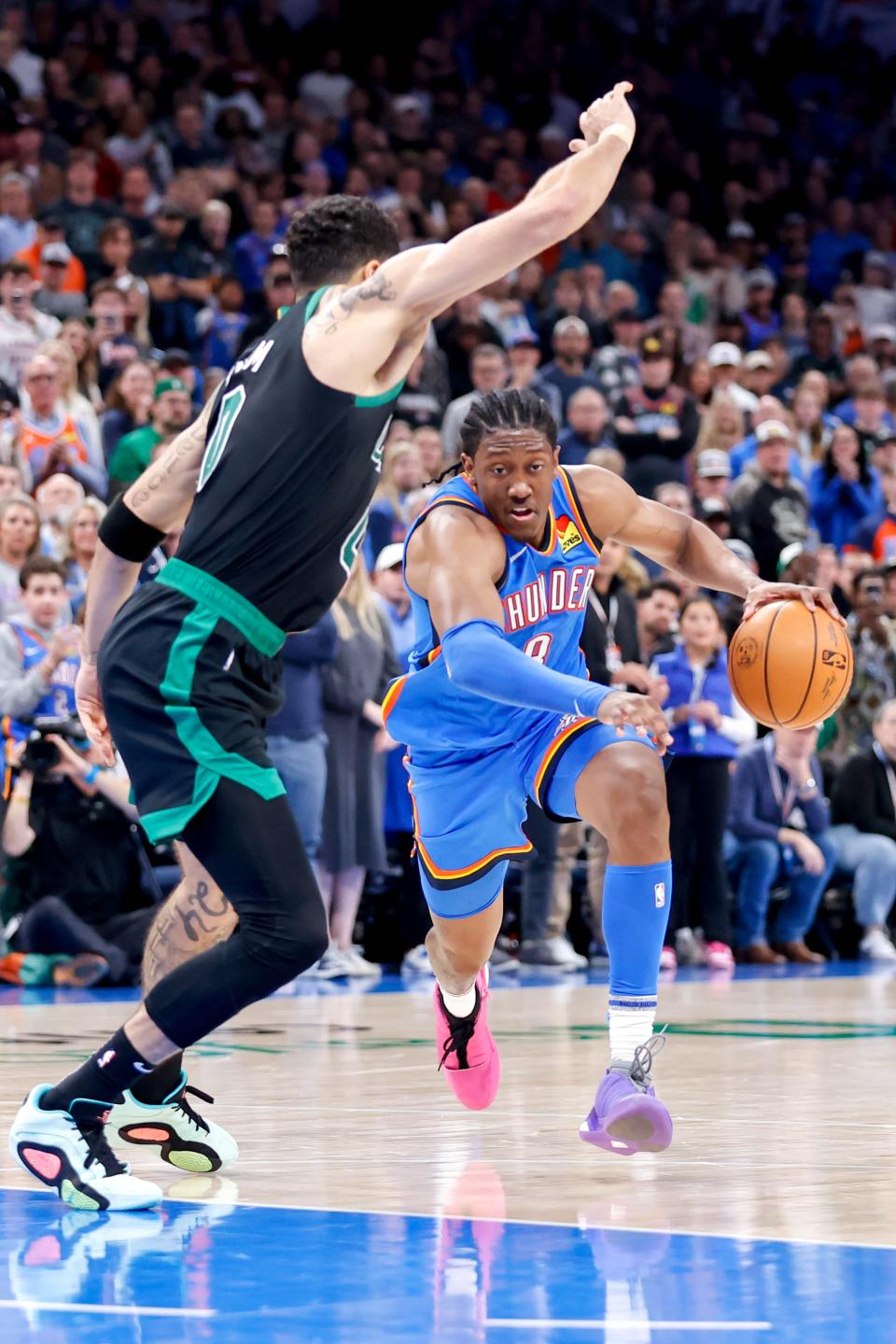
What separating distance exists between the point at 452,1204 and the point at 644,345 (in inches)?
469

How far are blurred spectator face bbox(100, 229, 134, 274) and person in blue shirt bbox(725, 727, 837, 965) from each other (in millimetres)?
5338

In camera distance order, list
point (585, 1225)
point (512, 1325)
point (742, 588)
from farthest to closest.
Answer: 1. point (742, 588)
2. point (585, 1225)
3. point (512, 1325)

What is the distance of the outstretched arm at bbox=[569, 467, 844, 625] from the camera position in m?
5.84

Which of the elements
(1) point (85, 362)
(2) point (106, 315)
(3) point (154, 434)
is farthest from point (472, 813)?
(2) point (106, 315)

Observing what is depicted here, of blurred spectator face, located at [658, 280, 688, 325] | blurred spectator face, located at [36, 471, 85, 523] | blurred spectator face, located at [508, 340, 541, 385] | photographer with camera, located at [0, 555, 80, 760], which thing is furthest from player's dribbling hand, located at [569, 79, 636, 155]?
blurred spectator face, located at [658, 280, 688, 325]

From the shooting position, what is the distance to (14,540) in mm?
10711

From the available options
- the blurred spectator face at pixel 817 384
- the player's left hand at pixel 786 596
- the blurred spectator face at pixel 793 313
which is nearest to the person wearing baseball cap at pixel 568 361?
the blurred spectator face at pixel 817 384

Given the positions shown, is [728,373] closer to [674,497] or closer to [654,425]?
[654,425]

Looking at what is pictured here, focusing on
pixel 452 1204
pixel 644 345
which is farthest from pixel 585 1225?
pixel 644 345

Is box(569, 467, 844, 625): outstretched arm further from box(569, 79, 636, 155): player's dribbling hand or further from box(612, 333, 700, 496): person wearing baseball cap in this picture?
box(612, 333, 700, 496): person wearing baseball cap

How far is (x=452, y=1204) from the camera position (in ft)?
14.9

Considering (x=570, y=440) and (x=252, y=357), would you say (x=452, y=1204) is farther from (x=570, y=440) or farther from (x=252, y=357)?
(x=570, y=440)

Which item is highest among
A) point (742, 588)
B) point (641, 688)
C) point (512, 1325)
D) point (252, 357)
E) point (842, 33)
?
point (842, 33)

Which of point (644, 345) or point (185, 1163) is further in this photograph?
point (644, 345)
